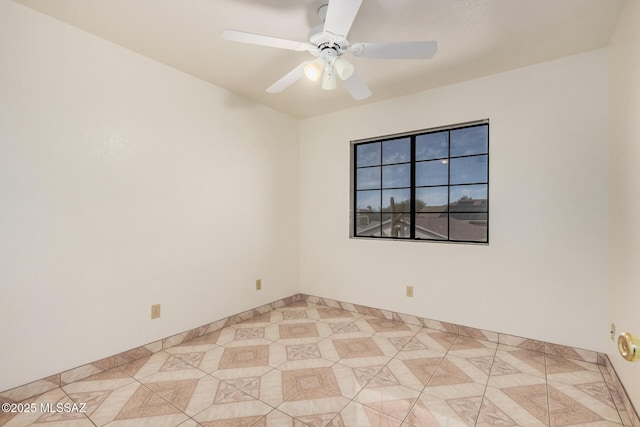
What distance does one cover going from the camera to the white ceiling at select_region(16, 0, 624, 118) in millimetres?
1816

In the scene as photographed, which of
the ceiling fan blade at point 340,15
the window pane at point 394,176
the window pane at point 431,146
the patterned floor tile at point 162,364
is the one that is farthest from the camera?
the window pane at point 394,176

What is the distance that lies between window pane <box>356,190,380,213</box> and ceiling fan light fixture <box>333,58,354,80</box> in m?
1.89

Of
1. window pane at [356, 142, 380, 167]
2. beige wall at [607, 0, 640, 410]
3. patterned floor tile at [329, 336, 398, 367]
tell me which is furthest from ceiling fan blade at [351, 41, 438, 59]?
patterned floor tile at [329, 336, 398, 367]

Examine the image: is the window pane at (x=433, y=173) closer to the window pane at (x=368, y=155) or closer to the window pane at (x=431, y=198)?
the window pane at (x=431, y=198)

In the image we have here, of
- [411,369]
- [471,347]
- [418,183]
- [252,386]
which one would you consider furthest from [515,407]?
[418,183]

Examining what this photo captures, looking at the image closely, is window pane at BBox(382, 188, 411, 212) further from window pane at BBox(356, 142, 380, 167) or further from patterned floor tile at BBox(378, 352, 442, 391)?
patterned floor tile at BBox(378, 352, 442, 391)

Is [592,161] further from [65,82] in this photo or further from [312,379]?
[65,82]

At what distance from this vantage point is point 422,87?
2971 millimetres

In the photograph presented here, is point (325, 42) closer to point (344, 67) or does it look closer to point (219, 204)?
point (344, 67)

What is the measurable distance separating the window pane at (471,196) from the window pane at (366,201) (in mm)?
858

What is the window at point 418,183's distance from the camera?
3.19 metres

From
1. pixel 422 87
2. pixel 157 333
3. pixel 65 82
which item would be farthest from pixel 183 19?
pixel 157 333

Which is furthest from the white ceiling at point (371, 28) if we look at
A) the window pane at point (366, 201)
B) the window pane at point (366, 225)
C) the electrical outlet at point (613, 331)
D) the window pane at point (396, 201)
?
the electrical outlet at point (613, 331)

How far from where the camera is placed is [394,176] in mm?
3627
